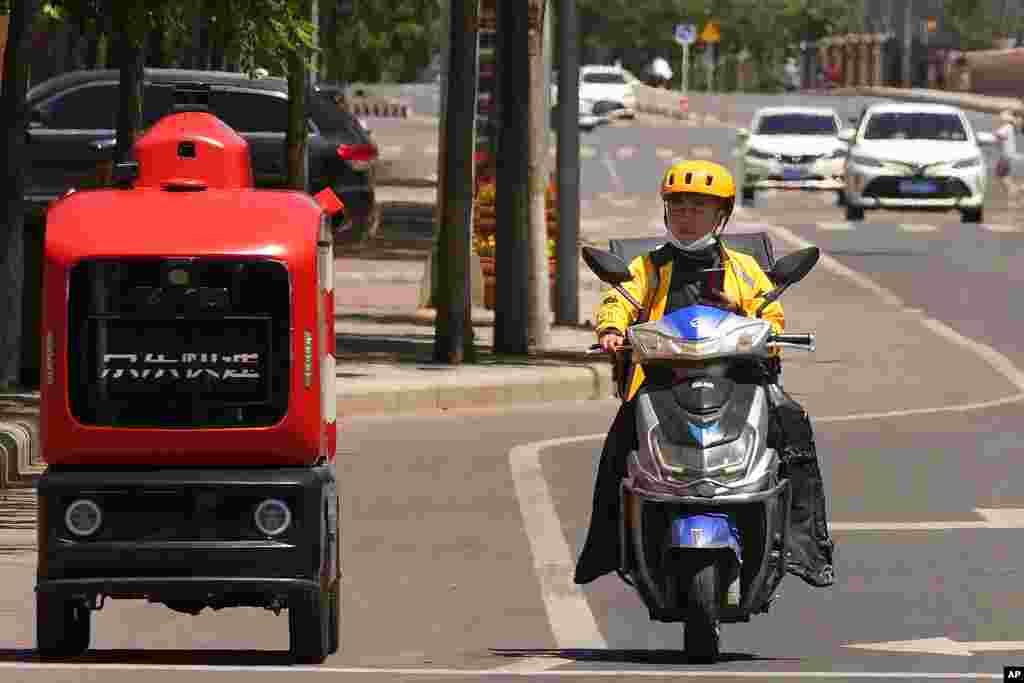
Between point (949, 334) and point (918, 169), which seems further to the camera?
point (918, 169)

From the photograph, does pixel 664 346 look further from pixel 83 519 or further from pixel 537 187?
pixel 537 187

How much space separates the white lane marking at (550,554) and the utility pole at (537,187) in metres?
4.97

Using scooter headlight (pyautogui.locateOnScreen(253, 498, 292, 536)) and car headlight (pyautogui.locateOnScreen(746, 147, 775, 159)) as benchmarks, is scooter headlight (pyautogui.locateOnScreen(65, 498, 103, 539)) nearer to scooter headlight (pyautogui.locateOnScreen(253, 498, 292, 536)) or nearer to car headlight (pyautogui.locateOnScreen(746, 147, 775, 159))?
scooter headlight (pyautogui.locateOnScreen(253, 498, 292, 536))

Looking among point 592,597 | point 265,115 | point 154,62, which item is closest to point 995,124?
point 154,62

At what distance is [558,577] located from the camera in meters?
13.0

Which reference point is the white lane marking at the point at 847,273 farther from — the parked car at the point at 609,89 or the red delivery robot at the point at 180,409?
the parked car at the point at 609,89

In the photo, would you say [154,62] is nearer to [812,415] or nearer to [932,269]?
[932,269]

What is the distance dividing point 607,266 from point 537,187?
44.8ft

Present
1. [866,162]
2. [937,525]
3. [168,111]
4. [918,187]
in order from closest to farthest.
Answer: [937,525] → [168,111] → [918,187] → [866,162]

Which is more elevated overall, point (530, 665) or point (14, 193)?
point (14, 193)

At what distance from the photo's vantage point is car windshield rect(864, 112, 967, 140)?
146ft

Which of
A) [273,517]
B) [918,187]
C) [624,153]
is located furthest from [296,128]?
[624,153]

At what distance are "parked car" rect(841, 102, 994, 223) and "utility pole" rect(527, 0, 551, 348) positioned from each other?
63.8 feet

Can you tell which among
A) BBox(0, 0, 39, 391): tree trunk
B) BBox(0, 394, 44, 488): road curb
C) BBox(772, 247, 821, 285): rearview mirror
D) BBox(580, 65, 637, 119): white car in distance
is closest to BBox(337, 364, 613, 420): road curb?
BBox(0, 0, 39, 391): tree trunk
